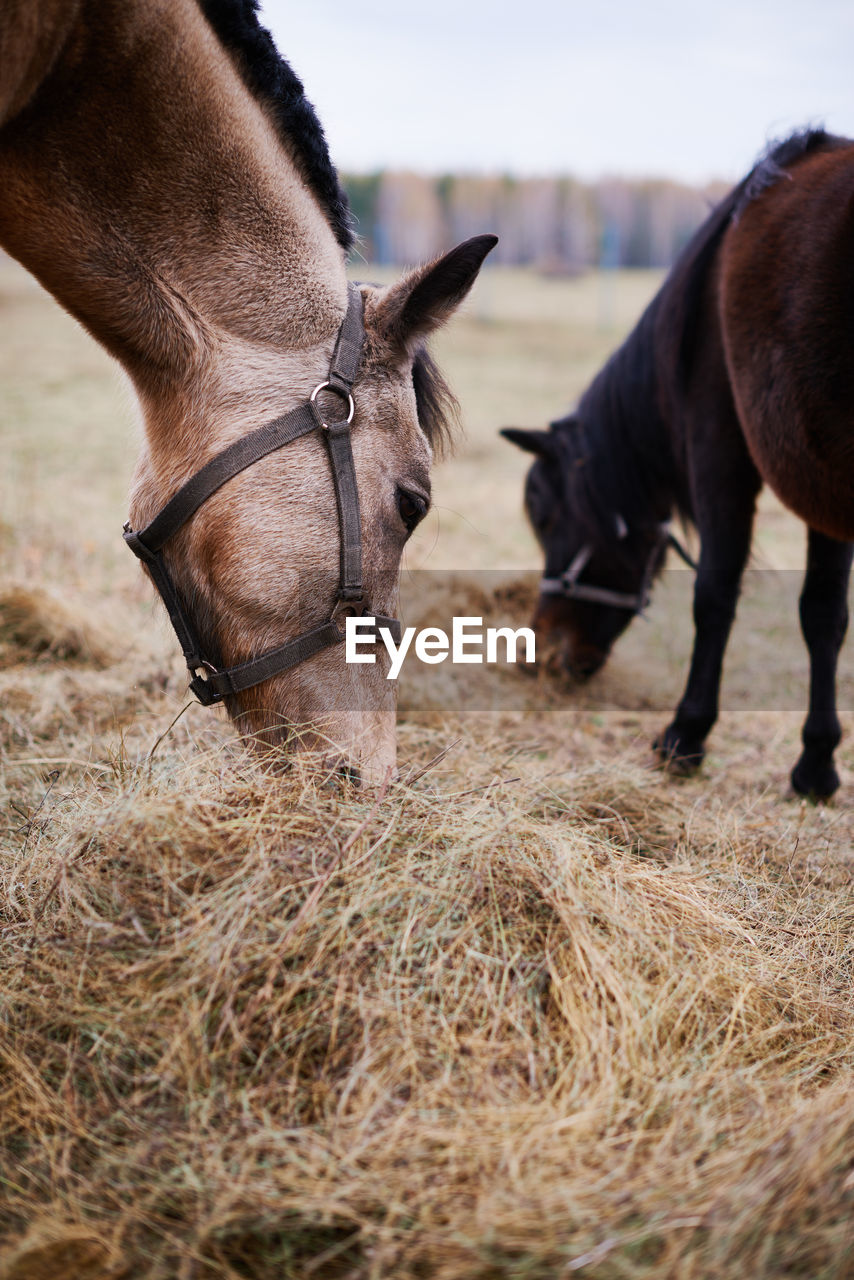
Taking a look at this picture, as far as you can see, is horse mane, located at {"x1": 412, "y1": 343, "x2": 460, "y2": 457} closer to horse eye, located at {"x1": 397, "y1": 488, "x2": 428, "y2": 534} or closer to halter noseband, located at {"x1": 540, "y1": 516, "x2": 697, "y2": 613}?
horse eye, located at {"x1": 397, "y1": 488, "x2": 428, "y2": 534}

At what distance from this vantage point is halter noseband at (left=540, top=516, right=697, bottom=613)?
5.18 metres

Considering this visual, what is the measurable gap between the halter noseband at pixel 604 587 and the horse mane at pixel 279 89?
3.04 m

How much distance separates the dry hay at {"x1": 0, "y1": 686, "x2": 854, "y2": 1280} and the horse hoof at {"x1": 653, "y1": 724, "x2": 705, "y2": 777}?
1698 millimetres

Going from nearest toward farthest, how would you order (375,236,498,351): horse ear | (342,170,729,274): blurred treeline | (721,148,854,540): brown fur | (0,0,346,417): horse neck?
(0,0,346,417): horse neck < (375,236,498,351): horse ear < (721,148,854,540): brown fur < (342,170,729,274): blurred treeline

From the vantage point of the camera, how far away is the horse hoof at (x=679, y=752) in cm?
395

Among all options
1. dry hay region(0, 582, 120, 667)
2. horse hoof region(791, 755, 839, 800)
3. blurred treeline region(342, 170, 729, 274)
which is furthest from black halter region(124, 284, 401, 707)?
blurred treeline region(342, 170, 729, 274)

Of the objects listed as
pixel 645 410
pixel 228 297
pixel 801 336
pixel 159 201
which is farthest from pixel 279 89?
pixel 645 410

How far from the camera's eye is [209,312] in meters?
2.26

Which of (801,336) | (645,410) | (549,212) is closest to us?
(801,336)

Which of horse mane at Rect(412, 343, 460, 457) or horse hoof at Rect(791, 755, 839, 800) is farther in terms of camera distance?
horse hoof at Rect(791, 755, 839, 800)

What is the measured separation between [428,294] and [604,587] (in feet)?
10.3

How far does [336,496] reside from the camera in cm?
227

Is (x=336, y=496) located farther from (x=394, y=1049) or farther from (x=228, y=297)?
(x=394, y=1049)

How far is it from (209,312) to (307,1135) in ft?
6.57
